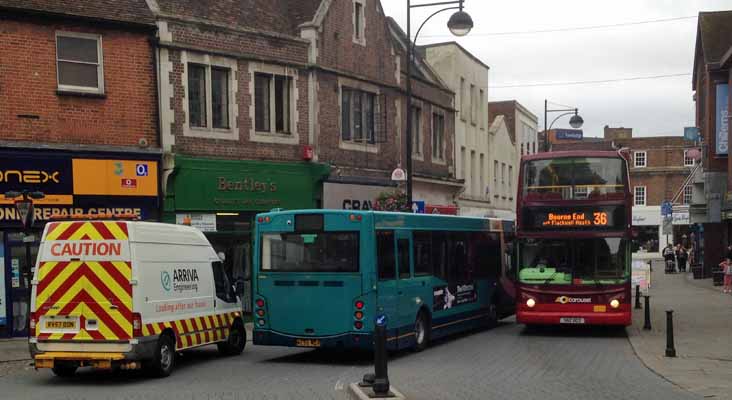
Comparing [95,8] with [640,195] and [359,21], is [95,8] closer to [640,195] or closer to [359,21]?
[359,21]

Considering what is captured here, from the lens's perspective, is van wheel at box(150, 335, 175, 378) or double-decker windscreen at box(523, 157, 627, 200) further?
double-decker windscreen at box(523, 157, 627, 200)

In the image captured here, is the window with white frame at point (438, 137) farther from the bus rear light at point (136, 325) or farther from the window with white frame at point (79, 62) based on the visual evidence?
the bus rear light at point (136, 325)

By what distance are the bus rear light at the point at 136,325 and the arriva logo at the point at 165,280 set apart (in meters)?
0.95

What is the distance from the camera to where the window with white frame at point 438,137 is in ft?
110

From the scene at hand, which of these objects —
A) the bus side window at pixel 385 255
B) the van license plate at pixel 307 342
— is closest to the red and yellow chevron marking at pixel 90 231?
the van license plate at pixel 307 342

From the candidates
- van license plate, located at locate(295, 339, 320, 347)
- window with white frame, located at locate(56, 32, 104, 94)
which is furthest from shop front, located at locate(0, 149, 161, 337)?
van license plate, located at locate(295, 339, 320, 347)

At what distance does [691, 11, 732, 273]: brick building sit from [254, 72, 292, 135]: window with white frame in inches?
719

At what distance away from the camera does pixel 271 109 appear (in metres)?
24.3

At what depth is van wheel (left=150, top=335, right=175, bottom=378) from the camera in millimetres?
12742

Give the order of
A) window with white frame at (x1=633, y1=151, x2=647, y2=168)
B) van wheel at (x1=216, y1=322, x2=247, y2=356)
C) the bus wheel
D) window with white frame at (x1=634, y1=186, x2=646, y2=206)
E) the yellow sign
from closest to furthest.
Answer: van wheel at (x1=216, y1=322, x2=247, y2=356), the bus wheel, the yellow sign, window with white frame at (x1=634, y1=186, x2=646, y2=206), window with white frame at (x1=633, y1=151, x2=647, y2=168)

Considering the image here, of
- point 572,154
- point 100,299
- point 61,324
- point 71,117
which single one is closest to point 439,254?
point 572,154

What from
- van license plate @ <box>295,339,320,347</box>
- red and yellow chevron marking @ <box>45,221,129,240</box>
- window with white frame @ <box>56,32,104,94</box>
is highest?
window with white frame @ <box>56,32,104,94</box>

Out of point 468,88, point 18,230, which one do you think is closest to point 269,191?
point 18,230

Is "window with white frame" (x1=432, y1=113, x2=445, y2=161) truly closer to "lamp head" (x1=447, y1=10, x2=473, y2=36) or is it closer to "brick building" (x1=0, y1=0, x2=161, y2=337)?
"lamp head" (x1=447, y1=10, x2=473, y2=36)
